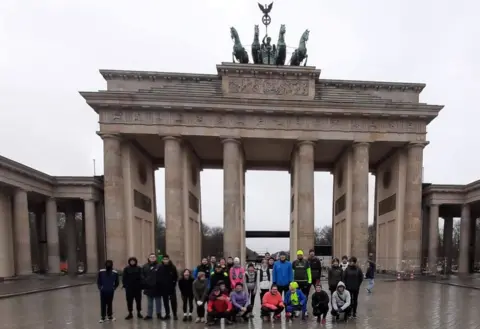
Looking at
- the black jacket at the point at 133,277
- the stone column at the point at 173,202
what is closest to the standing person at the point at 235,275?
the black jacket at the point at 133,277

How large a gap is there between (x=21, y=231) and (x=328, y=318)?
2453 centimetres

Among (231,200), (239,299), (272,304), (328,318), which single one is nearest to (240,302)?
(239,299)

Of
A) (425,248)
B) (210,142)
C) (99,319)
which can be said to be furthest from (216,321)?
(425,248)

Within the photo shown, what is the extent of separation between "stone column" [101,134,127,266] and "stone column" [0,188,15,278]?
7019mm

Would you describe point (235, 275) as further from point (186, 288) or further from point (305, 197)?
point (305, 197)

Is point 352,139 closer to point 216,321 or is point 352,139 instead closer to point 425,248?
point 425,248

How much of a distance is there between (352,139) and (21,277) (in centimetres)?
2662

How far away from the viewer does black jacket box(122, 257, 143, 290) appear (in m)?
9.77

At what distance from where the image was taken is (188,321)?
9789 millimetres

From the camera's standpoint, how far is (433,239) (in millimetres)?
30797

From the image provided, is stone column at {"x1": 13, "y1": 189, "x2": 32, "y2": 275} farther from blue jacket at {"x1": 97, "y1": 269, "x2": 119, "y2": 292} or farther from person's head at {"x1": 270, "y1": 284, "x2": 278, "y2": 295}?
person's head at {"x1": 270, "y1": 284, "x2": 278, "y2": 295}

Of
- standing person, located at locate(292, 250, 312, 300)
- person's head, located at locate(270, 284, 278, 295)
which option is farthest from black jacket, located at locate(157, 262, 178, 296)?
standing person, located at locate(292, 250, 312, 300)

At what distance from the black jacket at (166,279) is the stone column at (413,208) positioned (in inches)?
920

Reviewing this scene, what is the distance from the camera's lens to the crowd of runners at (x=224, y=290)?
9.54 meters
